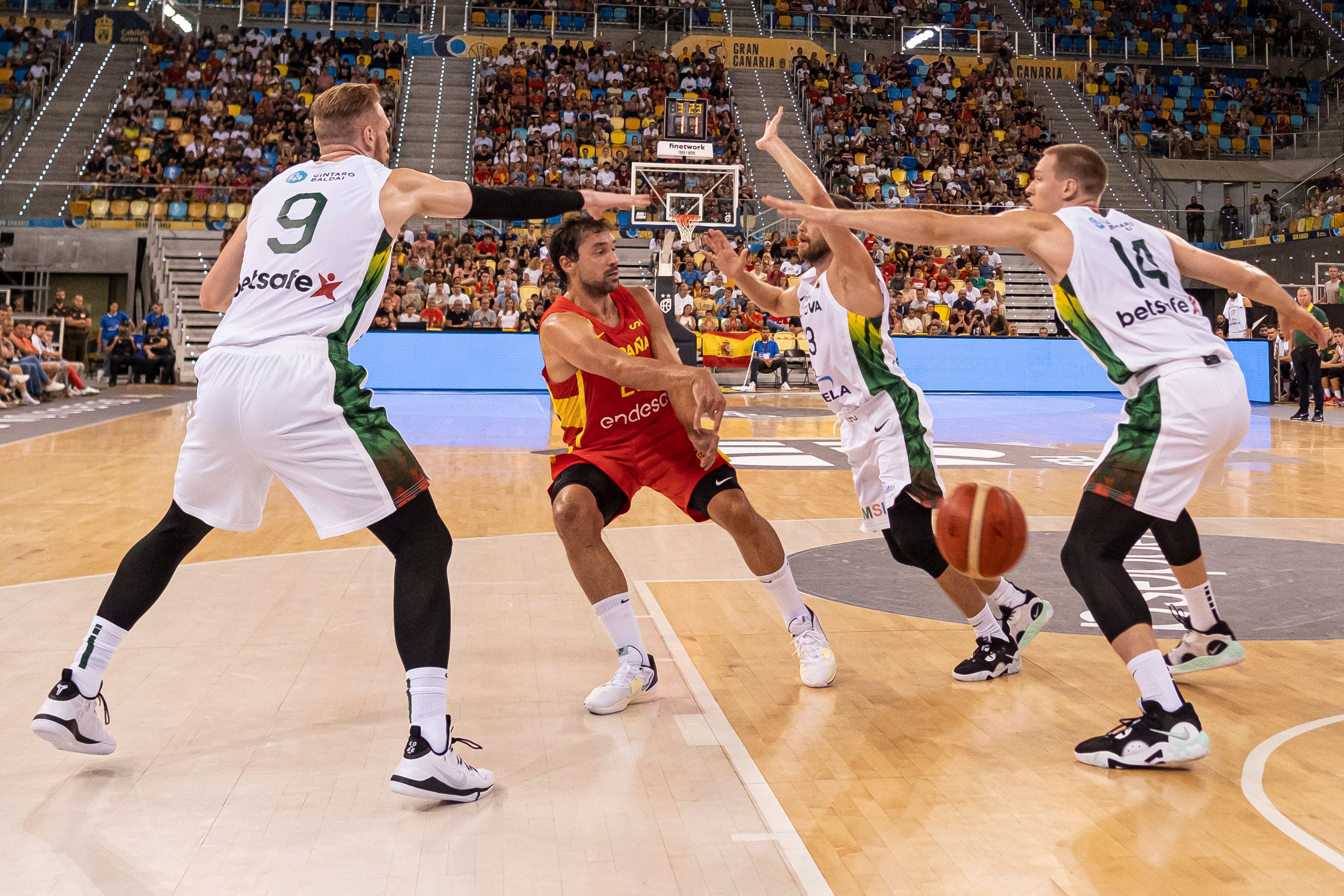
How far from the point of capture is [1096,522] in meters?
3.41

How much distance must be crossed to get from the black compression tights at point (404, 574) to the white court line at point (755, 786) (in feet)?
2.84

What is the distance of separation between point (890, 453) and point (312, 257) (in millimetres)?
2265

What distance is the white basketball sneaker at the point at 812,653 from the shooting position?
13.1 ft

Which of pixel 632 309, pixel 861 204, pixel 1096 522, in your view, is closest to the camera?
pixel 1096 522

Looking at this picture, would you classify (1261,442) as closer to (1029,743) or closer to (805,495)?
(805,495)

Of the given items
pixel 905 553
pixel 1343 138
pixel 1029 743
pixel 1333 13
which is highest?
pixel 1333 13

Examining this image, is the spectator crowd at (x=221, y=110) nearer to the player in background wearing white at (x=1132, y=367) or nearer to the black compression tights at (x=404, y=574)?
the black compression tights at (x=404, y=574)

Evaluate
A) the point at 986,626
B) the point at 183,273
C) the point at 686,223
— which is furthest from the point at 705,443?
the point at 183,273

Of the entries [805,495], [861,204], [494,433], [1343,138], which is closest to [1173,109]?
[1343,138]

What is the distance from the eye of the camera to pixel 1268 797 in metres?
2.99

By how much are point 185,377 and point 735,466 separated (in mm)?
15694

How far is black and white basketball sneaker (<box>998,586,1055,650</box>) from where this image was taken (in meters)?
4.35

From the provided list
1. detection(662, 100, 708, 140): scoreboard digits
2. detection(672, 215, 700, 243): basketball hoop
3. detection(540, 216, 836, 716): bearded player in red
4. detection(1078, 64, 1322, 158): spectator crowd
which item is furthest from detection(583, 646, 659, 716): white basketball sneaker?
detection(1078, 64, 1322, 158): spectator crowd

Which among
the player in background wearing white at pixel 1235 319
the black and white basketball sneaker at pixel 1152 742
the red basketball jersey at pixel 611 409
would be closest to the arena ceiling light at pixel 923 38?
the player in background wearing white at pixel 1235 319
